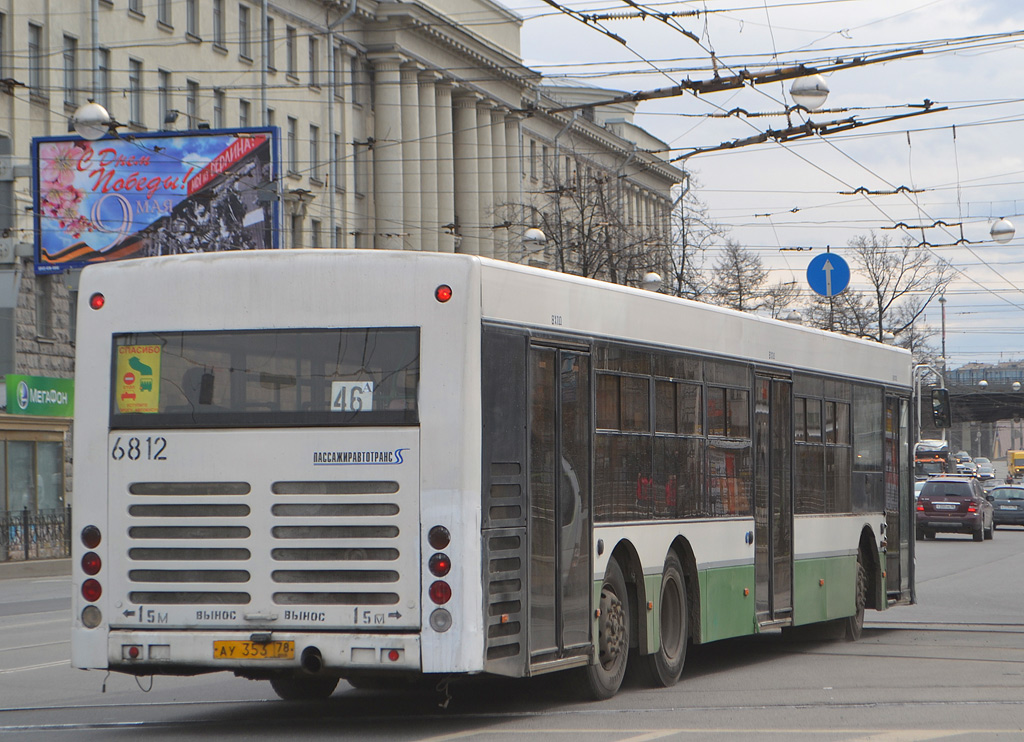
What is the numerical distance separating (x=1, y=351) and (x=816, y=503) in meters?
27.9

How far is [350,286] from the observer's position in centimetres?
947

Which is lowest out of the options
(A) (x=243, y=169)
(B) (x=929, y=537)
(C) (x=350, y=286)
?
(B) (x=929, y=537)

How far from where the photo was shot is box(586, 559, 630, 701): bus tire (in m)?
10.8

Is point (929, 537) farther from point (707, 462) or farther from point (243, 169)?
point (707, 462)

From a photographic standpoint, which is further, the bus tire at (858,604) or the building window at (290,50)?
the building window at (290,50)

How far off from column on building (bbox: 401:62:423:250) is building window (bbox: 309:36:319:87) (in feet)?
15.5

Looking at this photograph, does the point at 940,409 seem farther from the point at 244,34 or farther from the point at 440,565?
the point at 244,34

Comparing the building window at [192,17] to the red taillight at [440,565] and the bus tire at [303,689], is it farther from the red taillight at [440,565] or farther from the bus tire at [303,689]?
the red taillight at [440,565]

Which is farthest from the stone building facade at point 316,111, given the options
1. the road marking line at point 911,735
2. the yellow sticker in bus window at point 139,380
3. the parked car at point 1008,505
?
the road marking line at point 911,735

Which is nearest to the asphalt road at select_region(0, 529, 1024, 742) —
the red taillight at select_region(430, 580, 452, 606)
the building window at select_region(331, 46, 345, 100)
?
the red taillight at select_region(430, 580, 452, 606)

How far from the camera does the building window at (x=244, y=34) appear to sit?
51594mm

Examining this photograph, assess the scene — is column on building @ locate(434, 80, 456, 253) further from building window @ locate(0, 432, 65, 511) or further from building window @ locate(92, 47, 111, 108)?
building window @ locate(0, 432, 65, 511)

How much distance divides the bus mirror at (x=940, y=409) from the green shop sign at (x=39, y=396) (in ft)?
73.0

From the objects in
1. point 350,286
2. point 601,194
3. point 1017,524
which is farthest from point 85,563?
point 1017,524
